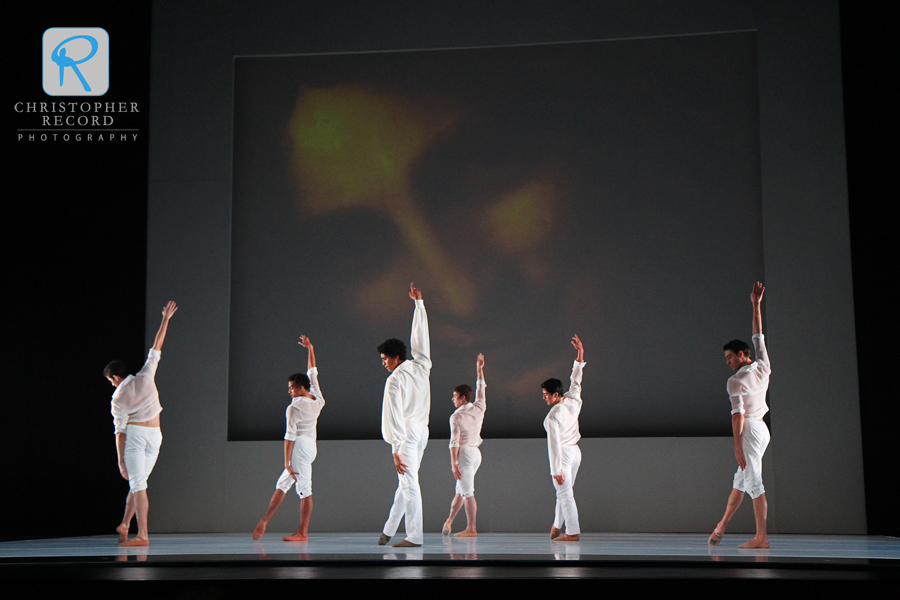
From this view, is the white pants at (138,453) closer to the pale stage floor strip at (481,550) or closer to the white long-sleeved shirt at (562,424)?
the pale stage floor strip at (481,550)

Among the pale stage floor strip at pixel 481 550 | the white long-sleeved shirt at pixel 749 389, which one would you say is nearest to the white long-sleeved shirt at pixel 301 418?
the pale stage floor strip at pixel 481 550

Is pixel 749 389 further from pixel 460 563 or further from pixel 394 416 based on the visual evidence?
pixel 460 563

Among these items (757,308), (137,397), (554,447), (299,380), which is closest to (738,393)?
(757,308)

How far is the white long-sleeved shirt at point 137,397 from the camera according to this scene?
6.93 m

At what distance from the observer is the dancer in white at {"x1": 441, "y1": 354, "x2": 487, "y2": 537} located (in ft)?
26.6

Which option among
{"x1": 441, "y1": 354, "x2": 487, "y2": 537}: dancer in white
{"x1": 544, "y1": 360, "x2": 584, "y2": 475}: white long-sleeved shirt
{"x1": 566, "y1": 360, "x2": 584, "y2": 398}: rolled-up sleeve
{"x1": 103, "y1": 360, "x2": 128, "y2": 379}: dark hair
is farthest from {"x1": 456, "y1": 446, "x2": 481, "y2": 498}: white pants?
{"x1": 103, "y1": 360, "x2": 128, "y2": 379}: dark hair

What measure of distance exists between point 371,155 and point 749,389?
213 inches

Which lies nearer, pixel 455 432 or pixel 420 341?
pixel 420 341

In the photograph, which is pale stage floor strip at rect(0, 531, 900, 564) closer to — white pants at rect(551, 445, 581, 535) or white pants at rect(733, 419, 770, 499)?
white pants at rect(551, 445, 581, 535)

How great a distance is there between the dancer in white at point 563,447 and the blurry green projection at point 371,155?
2.52 m

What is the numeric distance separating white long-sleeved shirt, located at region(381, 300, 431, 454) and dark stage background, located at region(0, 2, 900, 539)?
3.57 metres

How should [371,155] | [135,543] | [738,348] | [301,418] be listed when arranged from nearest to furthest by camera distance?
[738,348] → [135,543] → [301,418] → [371,155]

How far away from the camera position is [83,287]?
8.57m

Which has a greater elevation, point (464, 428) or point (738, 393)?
point (738, 393)
